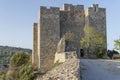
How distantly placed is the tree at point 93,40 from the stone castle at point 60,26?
→ 0.76m

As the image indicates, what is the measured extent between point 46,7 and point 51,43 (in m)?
4.50

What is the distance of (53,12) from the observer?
39719 mm

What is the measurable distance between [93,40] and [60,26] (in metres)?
4.37

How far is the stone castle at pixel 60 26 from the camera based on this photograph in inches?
1535

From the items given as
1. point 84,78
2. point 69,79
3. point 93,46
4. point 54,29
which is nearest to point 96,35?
point 93,46

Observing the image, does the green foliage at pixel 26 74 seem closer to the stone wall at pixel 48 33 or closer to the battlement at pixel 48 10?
the stone wall at pixel 48 33

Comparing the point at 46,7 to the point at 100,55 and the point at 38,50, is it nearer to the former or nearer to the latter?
the point at 38,50

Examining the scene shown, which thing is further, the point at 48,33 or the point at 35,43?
the point at 35,43

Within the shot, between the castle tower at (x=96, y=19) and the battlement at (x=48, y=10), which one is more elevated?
the battlement at (x=48, y=10)

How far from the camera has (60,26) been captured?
133 feet

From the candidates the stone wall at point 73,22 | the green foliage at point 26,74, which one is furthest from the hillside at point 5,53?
the green foliage at point 26,74

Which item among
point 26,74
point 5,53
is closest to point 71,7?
point 26,74

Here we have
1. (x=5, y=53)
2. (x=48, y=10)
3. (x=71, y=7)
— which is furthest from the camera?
(x=5, y=53)

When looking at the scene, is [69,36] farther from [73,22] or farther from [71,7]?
[71,7]
